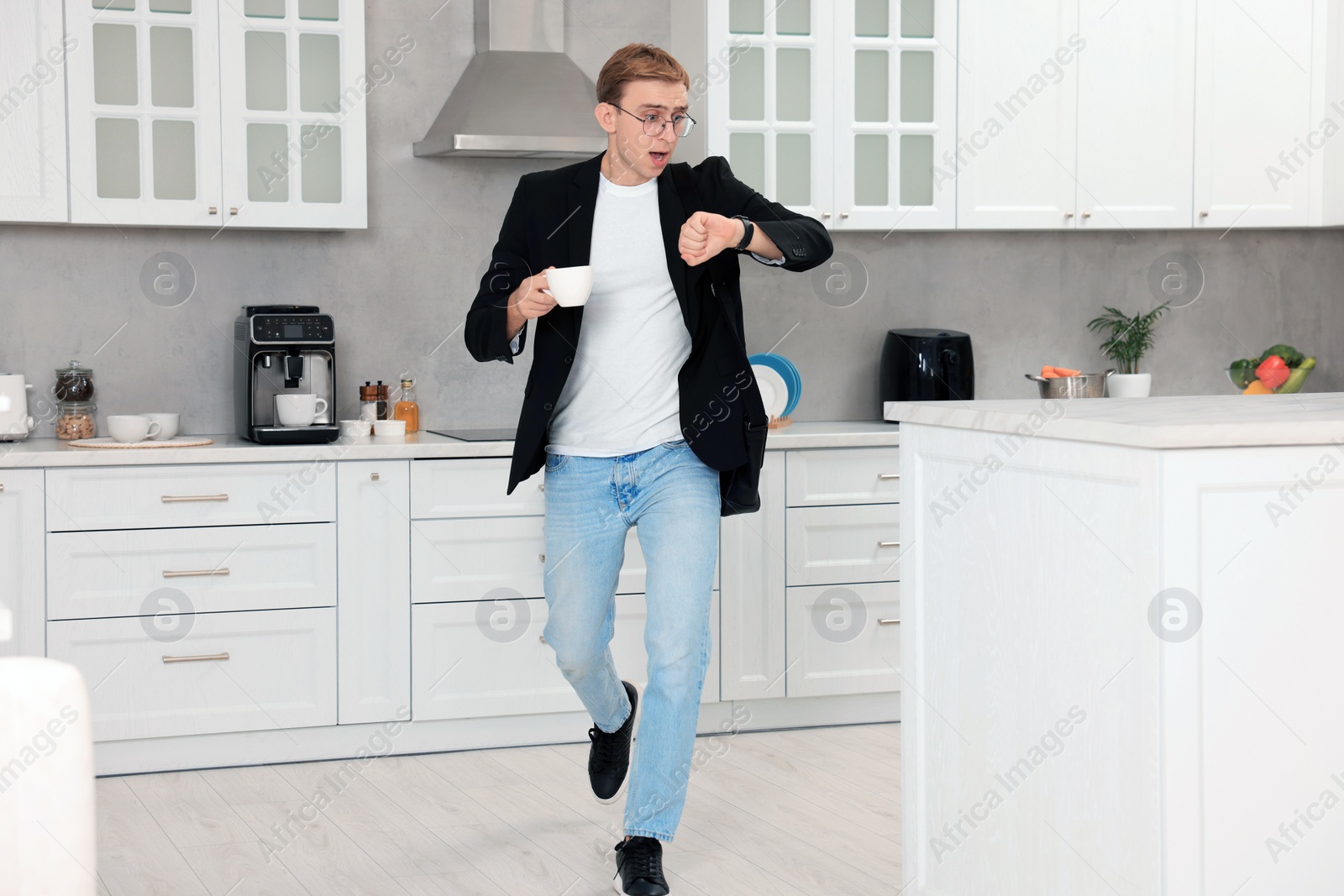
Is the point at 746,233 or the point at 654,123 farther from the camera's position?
the point at 654,123

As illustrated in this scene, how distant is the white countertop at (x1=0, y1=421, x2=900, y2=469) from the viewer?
3.01 m

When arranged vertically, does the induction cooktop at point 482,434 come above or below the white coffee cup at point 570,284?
below

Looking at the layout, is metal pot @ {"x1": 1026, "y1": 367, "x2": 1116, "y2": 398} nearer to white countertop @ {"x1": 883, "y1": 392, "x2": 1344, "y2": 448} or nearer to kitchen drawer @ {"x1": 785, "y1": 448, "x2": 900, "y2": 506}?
kitchen drawer @ {"x1": 785, "y1": 448, "x2": 900, "y2": 506}

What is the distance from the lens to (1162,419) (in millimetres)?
1606

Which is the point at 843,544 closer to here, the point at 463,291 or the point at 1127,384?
the point at 1127,384

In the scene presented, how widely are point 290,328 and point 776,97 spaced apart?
1465 mm

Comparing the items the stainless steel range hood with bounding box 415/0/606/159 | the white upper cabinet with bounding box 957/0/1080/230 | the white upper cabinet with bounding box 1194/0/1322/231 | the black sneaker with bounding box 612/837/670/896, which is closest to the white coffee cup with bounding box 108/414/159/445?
the stainless steel range hood with bounding box 415/0/606/159

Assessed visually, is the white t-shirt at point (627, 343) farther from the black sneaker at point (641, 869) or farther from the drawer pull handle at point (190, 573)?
the drawer pull handle at point (190, 573)

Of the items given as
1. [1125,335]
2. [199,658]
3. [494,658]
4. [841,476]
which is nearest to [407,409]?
[494,658]

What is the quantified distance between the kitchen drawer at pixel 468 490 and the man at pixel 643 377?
895 millimetres

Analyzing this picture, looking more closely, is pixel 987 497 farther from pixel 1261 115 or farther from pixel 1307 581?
pixel 1261 115

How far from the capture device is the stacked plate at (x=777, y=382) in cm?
375

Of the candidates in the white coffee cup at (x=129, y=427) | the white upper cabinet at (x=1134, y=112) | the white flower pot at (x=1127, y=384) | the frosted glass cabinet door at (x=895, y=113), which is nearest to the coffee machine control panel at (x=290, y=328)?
the white coffee cup at (x=129, y=427)

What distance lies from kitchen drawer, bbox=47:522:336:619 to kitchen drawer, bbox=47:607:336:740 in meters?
0.04
